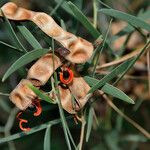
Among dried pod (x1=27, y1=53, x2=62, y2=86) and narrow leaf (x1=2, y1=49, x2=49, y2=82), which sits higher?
narrow leaf (x1=2, y1=49, x2=49, y2=82)

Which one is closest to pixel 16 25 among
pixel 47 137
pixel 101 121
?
pixel 47 137

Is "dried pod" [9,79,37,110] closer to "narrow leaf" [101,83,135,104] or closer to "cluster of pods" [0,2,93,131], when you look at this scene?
"cluster of pods" [0,2,93,131]

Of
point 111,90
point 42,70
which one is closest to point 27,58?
point 42,70

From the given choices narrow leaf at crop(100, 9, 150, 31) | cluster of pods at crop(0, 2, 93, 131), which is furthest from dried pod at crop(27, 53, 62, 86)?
narrow leaf at crop(100, 9, 150, 31)

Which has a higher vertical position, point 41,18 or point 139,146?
point 41,18

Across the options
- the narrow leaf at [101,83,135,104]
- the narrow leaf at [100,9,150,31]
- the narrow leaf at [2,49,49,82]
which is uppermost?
A: the narrow leaf at [2,49,49,82]

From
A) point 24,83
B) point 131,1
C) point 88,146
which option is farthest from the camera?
point 131,1

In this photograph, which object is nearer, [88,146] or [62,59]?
[62,59]

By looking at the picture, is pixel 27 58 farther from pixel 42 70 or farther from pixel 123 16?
pixel 123 16

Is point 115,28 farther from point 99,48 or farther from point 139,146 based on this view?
point 99,48
